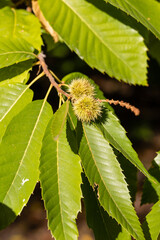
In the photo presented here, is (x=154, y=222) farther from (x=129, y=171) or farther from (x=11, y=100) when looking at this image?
(x=11, y=100)

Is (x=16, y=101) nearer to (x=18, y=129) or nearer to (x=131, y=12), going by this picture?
(x=18, y=129)

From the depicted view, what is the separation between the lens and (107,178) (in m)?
1.24

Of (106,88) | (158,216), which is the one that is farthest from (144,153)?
(158,216)

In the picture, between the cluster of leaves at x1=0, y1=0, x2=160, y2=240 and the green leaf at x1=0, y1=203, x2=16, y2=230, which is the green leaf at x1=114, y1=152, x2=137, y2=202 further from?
the green leaf at x1=0, y1=203, x2=16, y2=230

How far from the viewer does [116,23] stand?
1447 millimetres

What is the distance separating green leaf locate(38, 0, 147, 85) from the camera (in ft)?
4.52

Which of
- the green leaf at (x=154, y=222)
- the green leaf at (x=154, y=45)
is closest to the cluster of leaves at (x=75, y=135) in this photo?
the green leaf at (x=154, y=222)

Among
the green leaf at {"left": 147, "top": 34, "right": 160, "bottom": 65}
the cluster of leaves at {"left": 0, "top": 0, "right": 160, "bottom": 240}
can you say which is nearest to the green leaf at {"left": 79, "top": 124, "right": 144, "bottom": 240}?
the cluster of leaves at {"left": 0, "top": 0, "right": 160, "bottom": 240}

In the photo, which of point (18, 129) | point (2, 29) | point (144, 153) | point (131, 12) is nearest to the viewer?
point (131, 12)

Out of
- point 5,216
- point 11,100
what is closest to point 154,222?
point 5,216

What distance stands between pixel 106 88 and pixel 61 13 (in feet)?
13.2

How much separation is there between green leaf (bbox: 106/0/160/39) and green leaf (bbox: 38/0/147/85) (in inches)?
5.1

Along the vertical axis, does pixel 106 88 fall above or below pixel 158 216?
below

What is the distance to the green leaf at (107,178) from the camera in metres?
1.17
